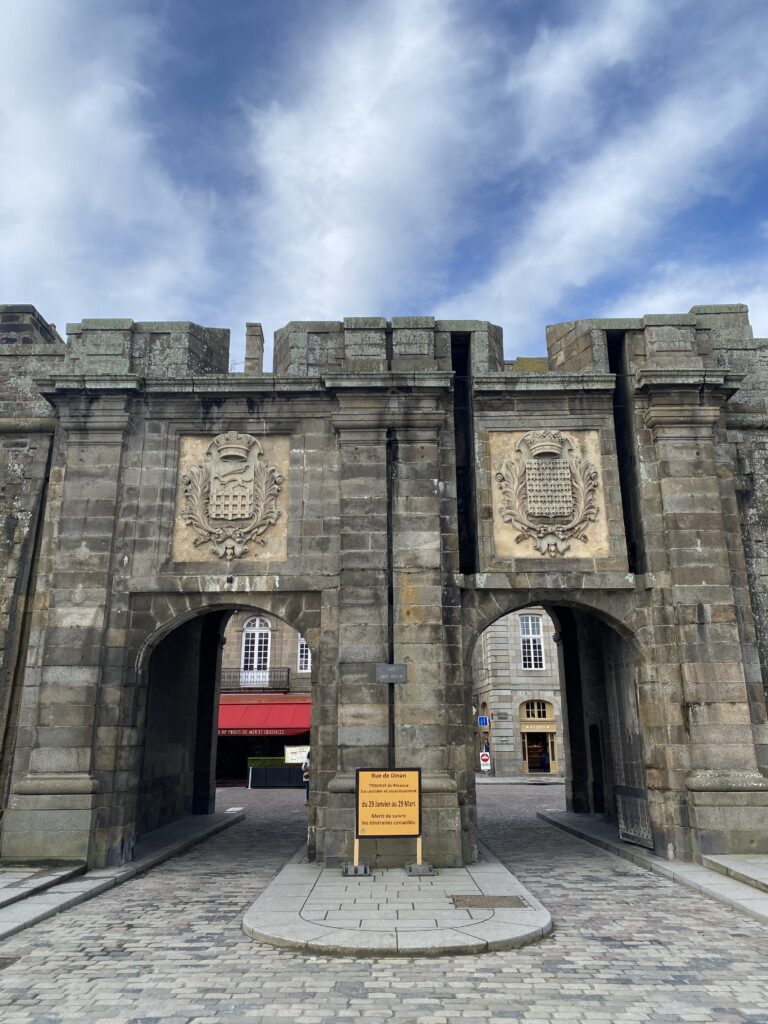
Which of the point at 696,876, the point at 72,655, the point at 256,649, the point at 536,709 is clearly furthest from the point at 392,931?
the point at 536,709

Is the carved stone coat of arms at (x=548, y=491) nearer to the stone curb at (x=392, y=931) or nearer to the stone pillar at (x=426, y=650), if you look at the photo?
the stone pillar at (x=426, y=650)

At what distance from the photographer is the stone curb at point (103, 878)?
291 inches

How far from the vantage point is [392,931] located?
6574 mm

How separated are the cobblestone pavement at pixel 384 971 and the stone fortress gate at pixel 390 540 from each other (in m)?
2.01

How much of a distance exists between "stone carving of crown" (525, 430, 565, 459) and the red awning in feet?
53.2

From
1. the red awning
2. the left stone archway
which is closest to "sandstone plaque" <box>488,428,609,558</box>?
the left stone archway

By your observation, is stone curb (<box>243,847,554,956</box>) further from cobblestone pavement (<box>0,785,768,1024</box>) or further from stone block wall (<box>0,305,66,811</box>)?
stone block wall (<box>0,305,66,811</box>)

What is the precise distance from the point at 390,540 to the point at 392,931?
523cm

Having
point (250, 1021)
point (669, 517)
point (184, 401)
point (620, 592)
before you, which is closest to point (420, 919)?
point (250, 1021)

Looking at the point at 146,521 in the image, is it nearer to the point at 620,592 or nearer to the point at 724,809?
the point at 620,592

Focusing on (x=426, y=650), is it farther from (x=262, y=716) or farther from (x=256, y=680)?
(x=256, y=680)

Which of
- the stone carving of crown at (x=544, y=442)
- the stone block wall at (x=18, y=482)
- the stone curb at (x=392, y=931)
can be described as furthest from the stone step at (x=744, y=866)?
the stone block wall at (x=18, y=482)

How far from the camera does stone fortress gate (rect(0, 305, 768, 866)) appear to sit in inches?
395

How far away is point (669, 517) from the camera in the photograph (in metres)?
10.8
